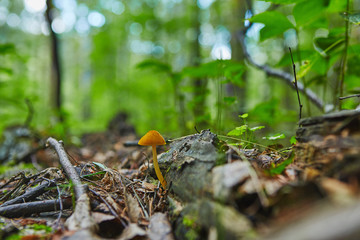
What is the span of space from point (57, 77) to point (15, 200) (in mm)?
6698

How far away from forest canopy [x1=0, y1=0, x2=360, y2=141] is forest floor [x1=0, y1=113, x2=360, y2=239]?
26.0 inches

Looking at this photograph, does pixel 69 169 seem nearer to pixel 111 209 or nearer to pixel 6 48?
pixel 111 209

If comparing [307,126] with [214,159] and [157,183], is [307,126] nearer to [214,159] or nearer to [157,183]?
[214,159]

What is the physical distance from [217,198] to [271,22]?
1.89 m

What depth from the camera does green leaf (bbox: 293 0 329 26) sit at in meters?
2.10

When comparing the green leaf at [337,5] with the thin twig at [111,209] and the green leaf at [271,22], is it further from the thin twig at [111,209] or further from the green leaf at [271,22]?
the thin twig at [111,209]

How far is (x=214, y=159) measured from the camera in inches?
49.7

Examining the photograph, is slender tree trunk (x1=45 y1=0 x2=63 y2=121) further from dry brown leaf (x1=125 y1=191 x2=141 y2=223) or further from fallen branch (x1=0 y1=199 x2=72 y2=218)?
dry brown leaf (x1=125 y1=191 x2=141 y2=223)

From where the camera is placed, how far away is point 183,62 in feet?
54.5

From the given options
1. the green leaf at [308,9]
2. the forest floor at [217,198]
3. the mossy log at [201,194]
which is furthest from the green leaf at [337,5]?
the mossy log at [201,194]

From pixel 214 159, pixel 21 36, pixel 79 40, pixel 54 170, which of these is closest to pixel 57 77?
pixel 54 170

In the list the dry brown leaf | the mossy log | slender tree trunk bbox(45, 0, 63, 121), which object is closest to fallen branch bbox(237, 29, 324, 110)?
the mossy log

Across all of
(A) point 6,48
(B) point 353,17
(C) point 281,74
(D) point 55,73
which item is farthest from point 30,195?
(D) point 55,73

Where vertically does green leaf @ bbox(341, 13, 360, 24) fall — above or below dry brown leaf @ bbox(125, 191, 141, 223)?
above
